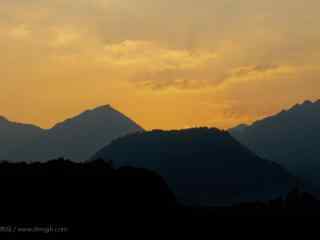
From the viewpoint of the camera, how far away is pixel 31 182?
125 m

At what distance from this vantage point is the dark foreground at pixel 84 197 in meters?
109

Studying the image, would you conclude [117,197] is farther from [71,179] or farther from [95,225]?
[95,225]

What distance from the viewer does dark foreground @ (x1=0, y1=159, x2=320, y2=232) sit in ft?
356

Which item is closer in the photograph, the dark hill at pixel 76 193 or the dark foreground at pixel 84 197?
the dark foreground at pixel 84 197

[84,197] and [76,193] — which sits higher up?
[76,193]

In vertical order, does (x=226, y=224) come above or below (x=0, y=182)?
below

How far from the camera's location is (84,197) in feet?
398

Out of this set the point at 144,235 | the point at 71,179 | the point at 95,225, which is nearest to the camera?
the point at 144,235

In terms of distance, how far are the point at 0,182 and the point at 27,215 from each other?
15.2 metres

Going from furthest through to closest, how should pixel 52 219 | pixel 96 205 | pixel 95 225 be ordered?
pixel 96 205
pixel 52 219
pixel 95 225

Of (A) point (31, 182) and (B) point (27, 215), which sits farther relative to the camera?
(A) point (31, 182)

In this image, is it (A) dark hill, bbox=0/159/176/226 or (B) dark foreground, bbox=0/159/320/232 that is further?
(A) dark hill, bbox=0/159/176/226

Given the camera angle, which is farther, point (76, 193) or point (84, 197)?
point (76, 193)

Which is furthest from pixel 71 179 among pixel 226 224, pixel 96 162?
pixel 226 224
